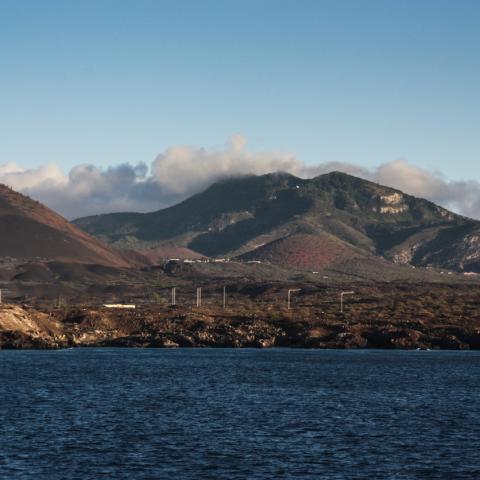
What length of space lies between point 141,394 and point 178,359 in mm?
68704

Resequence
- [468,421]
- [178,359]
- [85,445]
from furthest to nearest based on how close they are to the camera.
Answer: [178,359]
[468,421]
[85,445]

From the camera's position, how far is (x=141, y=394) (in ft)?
425

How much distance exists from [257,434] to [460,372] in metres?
79.2

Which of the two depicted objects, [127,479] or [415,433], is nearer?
[127,479]

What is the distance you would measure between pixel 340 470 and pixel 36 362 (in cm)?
11766

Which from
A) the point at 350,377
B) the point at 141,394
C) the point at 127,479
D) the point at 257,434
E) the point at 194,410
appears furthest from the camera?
the point at 350,377

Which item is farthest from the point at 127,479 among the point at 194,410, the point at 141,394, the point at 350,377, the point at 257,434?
the point at 350,377

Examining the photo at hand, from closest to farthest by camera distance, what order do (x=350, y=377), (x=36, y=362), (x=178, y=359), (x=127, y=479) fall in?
(x=127, y=479), (x=350, y=377), (x=36, y=362), (x=178, y=359)

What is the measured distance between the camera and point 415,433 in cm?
9394

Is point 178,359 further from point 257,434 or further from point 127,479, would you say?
point 127,479

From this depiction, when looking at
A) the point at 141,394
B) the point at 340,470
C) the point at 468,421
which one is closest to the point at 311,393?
the point at 141,394

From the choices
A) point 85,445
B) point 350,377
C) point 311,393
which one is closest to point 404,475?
point 85,445

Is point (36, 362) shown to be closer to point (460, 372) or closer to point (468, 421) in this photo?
point (460, 372)

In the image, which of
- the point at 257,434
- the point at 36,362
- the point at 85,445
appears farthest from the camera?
the point at 36,362
